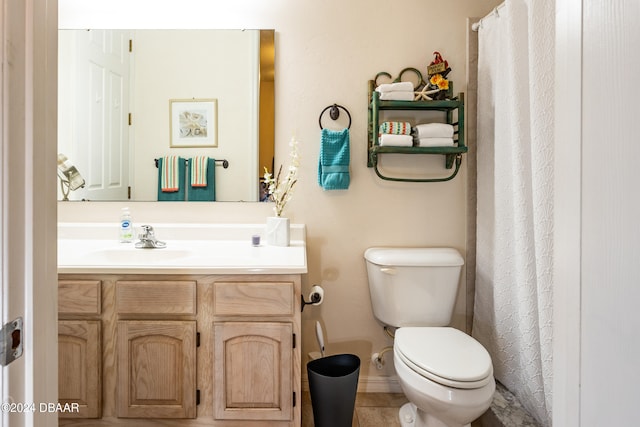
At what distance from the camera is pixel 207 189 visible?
6.69 ft

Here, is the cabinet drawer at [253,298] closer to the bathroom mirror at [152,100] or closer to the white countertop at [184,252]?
the white countertop at [184,252]

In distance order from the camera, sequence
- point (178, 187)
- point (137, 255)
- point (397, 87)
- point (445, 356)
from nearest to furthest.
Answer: point (445, 356) → point (137, 255) → point (397, 87) → point (178, 187)

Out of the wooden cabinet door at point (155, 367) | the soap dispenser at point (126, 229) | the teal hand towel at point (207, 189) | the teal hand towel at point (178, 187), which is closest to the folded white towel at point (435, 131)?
the teal hand towel at point (207, 189)

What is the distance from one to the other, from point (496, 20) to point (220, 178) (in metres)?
1.57

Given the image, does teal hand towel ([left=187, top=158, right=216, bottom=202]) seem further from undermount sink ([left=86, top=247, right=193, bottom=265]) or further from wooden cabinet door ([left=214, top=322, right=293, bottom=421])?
wooden cabinet door ([left=214, top=322, right=293, bottom=421])

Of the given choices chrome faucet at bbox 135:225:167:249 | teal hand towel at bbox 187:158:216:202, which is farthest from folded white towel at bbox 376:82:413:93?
chrome faucet at bbox 135:225:167:249

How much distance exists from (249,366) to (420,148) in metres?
1.27

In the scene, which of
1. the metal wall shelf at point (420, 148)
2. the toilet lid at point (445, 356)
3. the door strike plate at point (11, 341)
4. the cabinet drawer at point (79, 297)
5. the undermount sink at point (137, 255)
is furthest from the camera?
the metal wall shelf at point (420, 148)

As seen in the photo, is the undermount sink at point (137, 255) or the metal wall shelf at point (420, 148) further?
the metal wall shelf at point (420, 148)

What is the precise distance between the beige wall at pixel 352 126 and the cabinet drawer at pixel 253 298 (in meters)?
0.58

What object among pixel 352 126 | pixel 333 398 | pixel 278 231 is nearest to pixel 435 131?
pixel 352 126

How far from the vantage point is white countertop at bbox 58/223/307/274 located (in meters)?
1.50

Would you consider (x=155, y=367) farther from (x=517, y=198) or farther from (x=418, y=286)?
(x=517, y=198)

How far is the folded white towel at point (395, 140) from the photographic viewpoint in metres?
1.89
